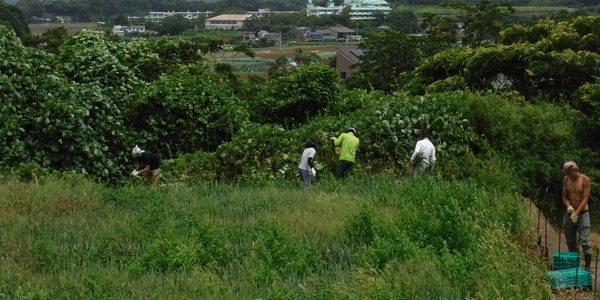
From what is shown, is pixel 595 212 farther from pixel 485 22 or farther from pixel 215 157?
pixel 485 22

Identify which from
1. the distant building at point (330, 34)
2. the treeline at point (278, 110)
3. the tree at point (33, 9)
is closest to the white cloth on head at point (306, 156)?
the treeline at point (278, 110)

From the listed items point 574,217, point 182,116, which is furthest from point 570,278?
point 182,116

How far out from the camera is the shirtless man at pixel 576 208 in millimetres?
10531

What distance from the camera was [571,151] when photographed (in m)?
16.7

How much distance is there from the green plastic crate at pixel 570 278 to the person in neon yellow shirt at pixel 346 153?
5.68 m

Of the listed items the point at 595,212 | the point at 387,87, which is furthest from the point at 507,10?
the point at 595,212

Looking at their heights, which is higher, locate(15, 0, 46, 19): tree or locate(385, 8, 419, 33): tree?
locate(15, 0, 46, 19): tree

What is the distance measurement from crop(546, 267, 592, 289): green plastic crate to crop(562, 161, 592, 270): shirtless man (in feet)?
3.74

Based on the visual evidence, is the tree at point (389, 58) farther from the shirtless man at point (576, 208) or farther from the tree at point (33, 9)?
the tree at point (33, 9)

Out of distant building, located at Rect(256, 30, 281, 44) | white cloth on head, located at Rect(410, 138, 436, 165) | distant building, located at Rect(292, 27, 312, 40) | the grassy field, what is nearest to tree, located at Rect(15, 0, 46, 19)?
distant building, located at Rect(256, 30, 281, 44)

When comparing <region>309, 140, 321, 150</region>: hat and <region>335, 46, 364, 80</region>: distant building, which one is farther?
<region>335, 46, 364, 80</region>: distant building

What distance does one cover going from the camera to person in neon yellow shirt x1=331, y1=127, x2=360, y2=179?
14594 millimetres

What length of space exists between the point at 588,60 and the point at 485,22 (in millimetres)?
14595

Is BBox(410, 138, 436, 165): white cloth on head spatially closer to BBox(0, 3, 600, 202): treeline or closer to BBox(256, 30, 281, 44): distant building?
BBox(0, 3, 600, 202): treeline
